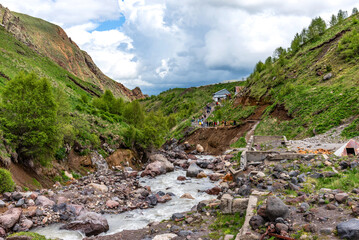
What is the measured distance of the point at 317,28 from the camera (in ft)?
246

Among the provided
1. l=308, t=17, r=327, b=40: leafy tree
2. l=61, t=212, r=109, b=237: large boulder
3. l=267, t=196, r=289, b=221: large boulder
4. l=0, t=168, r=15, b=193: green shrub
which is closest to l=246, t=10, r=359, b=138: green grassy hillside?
l=308, t=17, r=327, b=40: leafy tree

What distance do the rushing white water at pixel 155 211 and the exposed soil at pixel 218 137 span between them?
27.2 meters

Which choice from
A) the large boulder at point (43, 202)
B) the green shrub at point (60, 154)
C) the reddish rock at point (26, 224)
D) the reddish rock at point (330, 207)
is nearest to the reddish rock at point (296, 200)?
the reddish rock at point (330, 207)

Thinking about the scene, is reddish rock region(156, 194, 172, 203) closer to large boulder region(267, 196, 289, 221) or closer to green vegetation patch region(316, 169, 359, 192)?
green vegetation patch region(316, 169, 359, 192)

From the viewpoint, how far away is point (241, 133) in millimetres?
56719

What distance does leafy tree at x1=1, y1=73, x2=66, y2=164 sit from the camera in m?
21.9

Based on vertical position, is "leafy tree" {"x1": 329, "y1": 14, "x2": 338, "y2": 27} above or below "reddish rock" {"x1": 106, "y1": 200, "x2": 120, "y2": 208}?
above

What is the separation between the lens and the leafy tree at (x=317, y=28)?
2940 inches

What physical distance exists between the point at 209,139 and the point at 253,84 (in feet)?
90.1

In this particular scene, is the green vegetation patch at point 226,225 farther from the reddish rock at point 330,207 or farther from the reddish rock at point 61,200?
the reddish rock at point 61,200

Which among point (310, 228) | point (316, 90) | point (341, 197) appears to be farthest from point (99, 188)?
point (316, 90)

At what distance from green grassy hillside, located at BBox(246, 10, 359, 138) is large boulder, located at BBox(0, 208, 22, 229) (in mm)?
32785

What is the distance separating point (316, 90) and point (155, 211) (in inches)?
1583

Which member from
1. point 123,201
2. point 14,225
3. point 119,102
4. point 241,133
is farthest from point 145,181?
point 119,102
